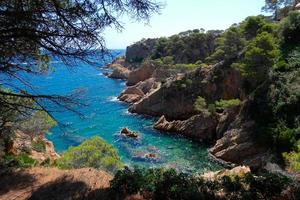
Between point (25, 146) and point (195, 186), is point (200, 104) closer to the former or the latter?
point (25, 146)

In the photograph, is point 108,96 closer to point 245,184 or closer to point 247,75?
point 247,75

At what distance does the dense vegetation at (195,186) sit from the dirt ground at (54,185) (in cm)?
69

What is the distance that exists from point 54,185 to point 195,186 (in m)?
4.35

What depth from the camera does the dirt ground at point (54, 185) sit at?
9.66 m

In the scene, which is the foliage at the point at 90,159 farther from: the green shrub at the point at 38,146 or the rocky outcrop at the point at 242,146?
the rocky outcrop at the point at 242,146

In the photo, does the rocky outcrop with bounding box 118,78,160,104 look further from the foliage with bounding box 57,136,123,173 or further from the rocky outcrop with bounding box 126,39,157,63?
the foliage with bounding box 57,136,123,173

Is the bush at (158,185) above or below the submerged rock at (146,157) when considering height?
above

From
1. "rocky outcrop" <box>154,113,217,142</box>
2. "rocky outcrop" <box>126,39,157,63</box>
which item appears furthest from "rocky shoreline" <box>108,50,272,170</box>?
"rocky outcrop" <box>126,39,157,63</box>

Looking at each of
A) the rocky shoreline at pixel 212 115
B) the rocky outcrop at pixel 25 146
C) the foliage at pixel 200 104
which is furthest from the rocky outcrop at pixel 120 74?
Answer: the rocky outcrop at pixel 25 146

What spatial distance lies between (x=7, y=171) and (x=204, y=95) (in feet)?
125

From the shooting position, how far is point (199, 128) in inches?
1592

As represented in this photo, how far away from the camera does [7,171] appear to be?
40.5 ft

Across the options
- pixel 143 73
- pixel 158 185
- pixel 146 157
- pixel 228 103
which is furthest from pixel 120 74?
pixel 158 185

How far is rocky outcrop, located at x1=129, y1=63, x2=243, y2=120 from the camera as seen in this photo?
4581cm
